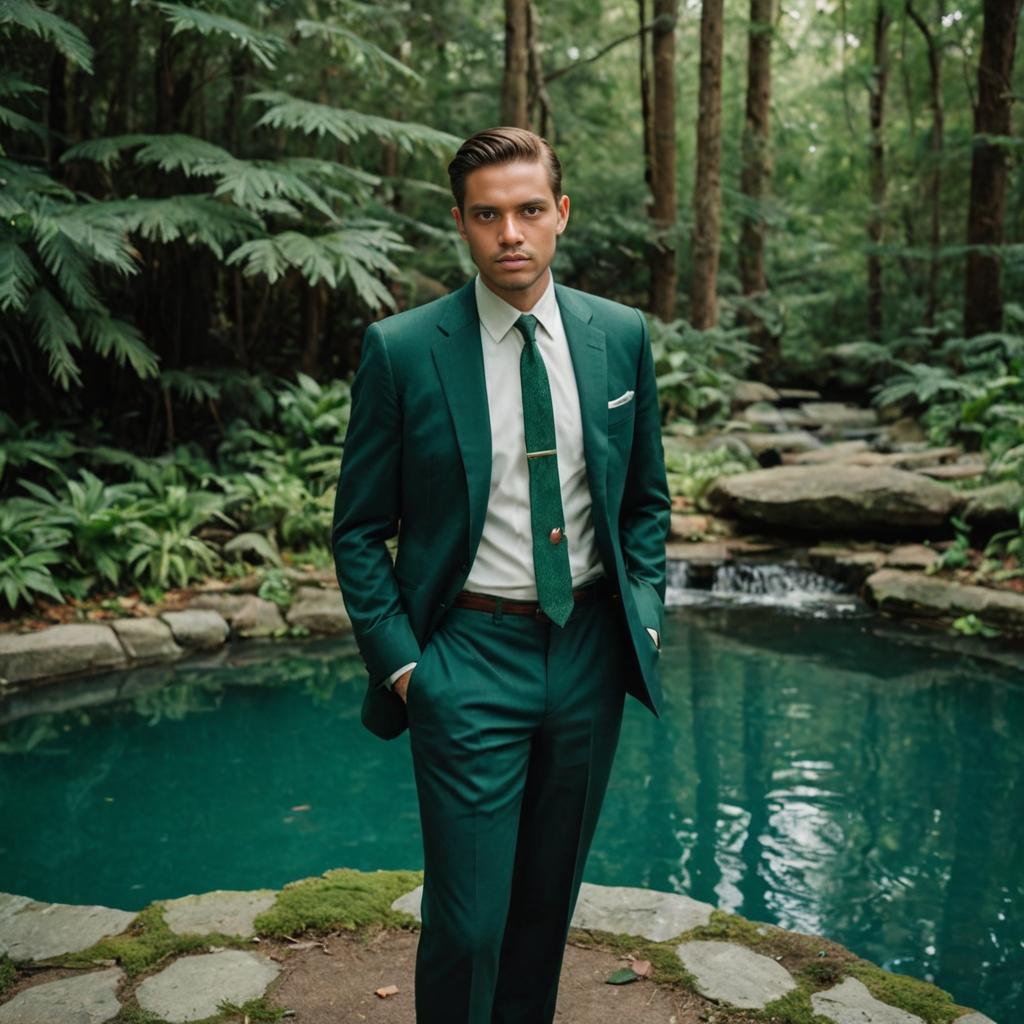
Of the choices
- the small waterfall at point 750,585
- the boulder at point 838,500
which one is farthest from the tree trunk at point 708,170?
the small waterfall at point 750,585

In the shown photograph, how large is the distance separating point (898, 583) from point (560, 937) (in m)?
6.68

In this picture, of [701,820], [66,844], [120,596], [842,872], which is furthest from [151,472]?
[842,872]

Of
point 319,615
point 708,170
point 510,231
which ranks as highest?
point 708,170

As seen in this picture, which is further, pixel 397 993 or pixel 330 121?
pixel 330 121

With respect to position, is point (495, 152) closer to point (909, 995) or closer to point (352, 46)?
point (909, 995)

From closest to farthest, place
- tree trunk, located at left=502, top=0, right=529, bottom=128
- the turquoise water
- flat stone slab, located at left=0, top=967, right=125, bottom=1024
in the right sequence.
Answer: flat stone slab, located at left=0, top=967, right=125, bottom=1024
the turquoise water
tree trunk, located at left=502, top=0, right=529, bottom=128

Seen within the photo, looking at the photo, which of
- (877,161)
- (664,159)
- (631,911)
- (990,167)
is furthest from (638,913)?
(877,161)

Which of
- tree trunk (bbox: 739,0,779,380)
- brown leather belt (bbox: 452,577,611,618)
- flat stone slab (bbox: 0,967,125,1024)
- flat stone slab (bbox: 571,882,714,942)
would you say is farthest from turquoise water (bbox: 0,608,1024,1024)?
tree trunk (bbox: 739,0,779,380)

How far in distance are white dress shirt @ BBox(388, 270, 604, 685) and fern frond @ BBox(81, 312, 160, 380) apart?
6.42m

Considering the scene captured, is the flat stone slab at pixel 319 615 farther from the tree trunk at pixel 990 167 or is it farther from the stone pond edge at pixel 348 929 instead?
the tree trunk at pixel 990 167

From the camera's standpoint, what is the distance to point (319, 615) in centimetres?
779

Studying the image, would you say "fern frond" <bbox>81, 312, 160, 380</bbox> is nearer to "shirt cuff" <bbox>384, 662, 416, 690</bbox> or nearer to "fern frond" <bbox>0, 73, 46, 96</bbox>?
"fern frond" <bbox>0, 73, 46, 96</bbox>

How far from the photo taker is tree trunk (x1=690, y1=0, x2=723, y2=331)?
44.0 ft

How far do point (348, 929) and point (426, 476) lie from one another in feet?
5.92
